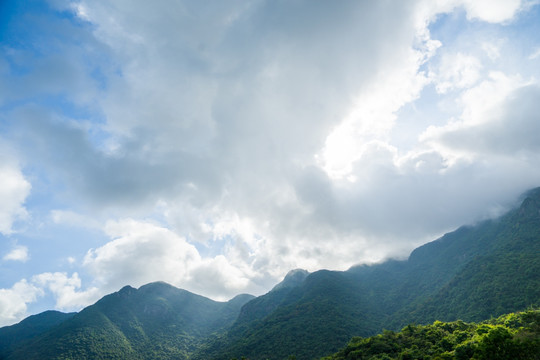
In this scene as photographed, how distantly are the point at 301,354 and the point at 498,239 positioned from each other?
180824 mm

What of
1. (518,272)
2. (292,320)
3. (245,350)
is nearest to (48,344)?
(245,350)

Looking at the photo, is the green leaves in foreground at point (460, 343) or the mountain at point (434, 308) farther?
the mountain at point (434, 308)

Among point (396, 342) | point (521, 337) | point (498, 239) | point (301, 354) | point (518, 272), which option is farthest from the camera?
point (498, 239)

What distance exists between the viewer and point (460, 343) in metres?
75.8

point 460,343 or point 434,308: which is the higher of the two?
point 460,343

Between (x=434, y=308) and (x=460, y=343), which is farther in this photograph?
(x=434, y=308)

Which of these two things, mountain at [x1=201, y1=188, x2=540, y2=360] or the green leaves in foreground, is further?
mountain at [x1=201, y1=188, x2=540, y2=360]

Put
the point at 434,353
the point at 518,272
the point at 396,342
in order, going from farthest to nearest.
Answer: the point at 518,272
the point at 396,342
the point at 434,353

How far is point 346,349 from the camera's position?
3797 inches

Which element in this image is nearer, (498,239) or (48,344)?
(48,344)

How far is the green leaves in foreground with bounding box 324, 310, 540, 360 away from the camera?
58.2 metres

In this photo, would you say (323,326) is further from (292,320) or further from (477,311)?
(477,311)

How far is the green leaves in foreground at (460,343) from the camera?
58.2 meters

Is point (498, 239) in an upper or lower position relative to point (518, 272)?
upper
